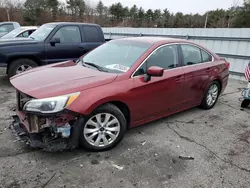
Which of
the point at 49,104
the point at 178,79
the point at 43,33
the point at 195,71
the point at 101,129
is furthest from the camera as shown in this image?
the point at 43,33

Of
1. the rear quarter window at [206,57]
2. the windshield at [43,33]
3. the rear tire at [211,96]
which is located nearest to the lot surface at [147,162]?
the rear tire at [211,96]

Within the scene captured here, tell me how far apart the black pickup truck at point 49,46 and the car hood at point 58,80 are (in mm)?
2807

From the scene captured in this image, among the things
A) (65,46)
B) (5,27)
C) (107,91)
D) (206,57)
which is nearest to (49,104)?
(107,91)

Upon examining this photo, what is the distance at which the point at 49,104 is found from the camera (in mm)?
2650

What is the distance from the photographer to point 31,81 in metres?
3.11

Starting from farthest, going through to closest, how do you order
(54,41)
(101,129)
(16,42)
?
(54,41), (16,42), (101,129)

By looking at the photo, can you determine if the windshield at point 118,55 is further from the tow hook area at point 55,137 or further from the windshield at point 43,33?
the windshield at point 43,33

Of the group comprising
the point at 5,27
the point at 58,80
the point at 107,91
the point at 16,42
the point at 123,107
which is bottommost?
the point at 123,107

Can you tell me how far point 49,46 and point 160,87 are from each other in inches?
158

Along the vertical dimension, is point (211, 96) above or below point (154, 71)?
below

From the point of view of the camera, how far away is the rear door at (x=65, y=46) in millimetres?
6382

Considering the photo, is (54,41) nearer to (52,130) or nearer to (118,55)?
(118,55)

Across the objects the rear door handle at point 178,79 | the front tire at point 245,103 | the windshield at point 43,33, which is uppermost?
the windshield at point 43,33

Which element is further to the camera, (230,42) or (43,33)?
(230,42)
